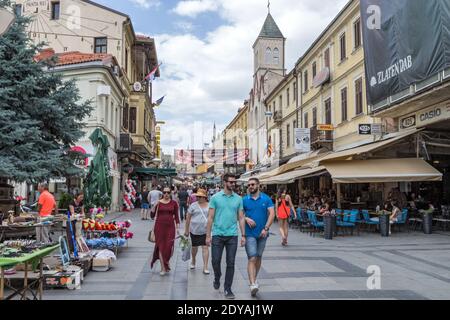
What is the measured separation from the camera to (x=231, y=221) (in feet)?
21.7

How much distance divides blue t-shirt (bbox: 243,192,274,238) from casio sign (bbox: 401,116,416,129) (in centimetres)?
1176

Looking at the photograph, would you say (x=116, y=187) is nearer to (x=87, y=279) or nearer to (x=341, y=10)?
(x=341, y=10)

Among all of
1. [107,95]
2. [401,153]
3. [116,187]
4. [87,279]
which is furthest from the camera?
[116,187]

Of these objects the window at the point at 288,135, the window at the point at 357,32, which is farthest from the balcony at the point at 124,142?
the window at the point at 357,32

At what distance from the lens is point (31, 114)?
48.6ft

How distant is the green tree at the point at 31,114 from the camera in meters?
13.5

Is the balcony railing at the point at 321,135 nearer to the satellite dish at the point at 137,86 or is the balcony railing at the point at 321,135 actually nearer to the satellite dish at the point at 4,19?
the satellite dish at the point at 137,86

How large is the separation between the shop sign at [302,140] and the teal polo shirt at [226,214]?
65.6 feet

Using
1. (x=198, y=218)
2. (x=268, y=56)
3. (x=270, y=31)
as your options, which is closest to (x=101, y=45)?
(x=198, y=218)

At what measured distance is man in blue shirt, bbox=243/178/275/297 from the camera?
21.7 feet

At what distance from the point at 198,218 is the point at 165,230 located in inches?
26.9

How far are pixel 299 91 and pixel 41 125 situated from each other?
21.8m

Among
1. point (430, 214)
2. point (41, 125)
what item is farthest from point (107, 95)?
point (430, 214)

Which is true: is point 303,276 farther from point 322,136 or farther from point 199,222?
point 322,136
